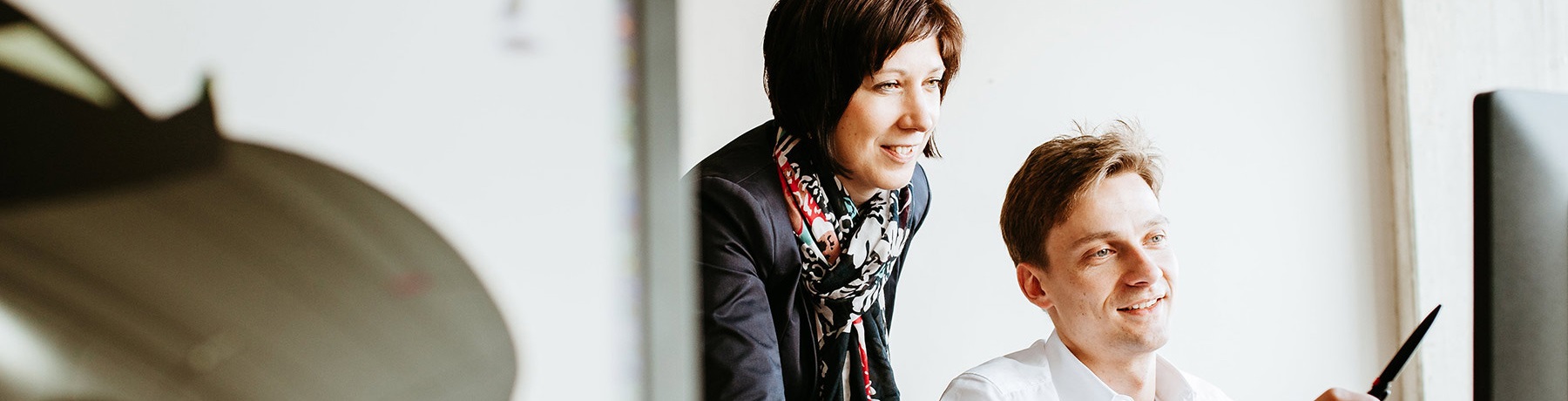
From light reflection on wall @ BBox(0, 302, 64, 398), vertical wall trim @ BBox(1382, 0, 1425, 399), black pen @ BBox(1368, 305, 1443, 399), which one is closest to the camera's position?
light reflection on wall @ BBox(0, 302, 64, 398)

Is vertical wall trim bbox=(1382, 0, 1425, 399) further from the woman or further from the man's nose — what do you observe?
the man's nose

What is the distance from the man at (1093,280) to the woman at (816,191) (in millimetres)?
173

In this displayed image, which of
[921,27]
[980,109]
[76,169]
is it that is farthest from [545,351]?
[980,109]

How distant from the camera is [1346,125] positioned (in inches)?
95.0

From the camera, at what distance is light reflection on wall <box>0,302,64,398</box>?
324 millimetres

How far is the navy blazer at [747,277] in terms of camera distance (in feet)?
3.68

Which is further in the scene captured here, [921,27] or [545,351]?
[921,27]

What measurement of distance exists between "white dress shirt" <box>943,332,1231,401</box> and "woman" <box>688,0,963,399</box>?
0.64 feet

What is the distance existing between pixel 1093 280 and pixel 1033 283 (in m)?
0.09

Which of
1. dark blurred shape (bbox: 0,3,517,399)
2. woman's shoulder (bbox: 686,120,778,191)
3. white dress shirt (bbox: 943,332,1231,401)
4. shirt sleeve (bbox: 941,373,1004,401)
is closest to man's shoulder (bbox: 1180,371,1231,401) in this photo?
white dress shirt (bbox: 943,332,1231,401)

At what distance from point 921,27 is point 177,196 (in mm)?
981

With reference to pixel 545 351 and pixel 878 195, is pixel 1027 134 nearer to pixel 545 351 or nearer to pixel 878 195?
pixel 878 195

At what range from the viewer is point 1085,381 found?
111 cm

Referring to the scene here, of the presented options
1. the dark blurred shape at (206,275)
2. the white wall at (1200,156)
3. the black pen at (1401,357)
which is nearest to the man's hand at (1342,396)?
the black pen at (1401,357)
